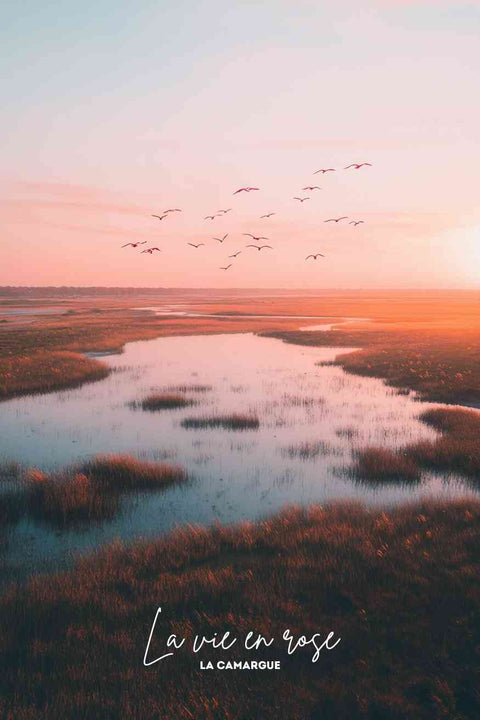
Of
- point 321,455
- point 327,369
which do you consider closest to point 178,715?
point 321,455

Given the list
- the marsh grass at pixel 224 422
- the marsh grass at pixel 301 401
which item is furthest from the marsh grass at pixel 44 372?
the marsh grass at pixel 301 401

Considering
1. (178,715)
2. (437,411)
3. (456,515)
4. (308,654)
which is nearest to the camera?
(178,715)

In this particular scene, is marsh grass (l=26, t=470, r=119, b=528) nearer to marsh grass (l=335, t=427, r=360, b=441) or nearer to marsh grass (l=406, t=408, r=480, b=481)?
marsh grass (l=335, t=427, r=360, b=441)

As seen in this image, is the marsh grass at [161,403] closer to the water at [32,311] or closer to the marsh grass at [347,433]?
the marsh grass at [347,433]

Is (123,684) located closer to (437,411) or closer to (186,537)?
(186,537)

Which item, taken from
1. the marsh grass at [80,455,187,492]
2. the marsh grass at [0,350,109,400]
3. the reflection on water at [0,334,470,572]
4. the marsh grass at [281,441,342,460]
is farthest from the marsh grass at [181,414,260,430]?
the marsh grass at [0,350,109,400]

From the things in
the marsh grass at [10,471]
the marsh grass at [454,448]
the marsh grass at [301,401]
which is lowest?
the marsh grass at [10,471]
